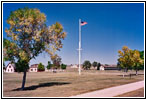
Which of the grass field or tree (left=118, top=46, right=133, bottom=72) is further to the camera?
tree (left=118, top=46, right=133, bottom=72)

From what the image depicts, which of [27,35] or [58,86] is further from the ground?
[27,35]

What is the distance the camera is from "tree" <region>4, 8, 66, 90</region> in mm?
16672

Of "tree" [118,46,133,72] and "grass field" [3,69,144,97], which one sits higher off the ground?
"tree" [118,46,133,72]

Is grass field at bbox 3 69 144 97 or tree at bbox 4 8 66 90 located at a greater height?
tree at bbox 4 8 66 90

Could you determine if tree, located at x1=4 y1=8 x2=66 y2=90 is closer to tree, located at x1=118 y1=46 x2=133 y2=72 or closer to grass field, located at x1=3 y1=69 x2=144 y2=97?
grass field, located at x1=3 y1=69 x2=144 y2=97

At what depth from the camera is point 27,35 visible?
677 inches

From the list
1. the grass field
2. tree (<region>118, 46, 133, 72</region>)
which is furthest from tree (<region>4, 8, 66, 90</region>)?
tree (<region>118, 46, 133, 72</region>)

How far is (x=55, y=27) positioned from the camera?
18.3 metres

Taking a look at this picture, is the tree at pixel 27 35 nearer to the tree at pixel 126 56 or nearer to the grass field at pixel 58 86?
the grass field at pixel 58 86

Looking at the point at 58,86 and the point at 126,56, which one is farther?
the point at 126,56

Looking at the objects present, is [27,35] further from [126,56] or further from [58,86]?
[126,56]

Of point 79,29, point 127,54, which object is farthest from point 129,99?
point 79,29

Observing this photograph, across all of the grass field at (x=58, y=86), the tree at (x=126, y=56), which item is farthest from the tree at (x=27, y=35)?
the tree at (x=126, y=56)

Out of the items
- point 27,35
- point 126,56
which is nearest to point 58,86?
point 27,35
